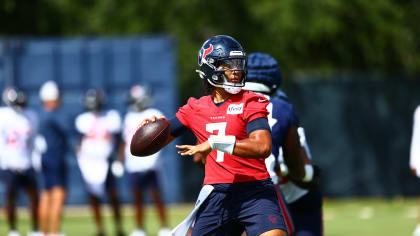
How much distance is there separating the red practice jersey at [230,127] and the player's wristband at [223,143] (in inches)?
9.6

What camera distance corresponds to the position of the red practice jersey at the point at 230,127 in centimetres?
541

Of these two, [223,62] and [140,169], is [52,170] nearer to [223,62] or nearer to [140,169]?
[140,169]

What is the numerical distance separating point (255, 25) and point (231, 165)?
53.7ft

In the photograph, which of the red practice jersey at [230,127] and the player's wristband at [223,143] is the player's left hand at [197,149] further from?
the red practice jersey at [230,127]

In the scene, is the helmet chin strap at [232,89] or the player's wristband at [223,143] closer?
the player's wristband at [223,143]

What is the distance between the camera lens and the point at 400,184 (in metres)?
18.8

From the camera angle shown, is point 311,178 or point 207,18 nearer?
point 311,178

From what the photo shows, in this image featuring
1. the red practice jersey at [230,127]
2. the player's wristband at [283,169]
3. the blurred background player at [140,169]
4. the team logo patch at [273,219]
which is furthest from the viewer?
the blurred background player at [140,169]

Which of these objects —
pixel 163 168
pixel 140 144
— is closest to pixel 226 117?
pixel 140 144

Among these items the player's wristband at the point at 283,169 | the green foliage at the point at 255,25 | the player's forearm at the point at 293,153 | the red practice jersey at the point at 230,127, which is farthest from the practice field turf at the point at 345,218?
the red practice jersey at the point at 230,127

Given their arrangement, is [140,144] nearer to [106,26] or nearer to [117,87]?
[117,87]

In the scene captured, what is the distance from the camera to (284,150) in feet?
19.8

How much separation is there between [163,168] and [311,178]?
11.9m

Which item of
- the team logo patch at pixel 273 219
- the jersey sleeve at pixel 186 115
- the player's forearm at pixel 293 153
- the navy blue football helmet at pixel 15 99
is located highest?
the jersey sleeve at pixel 186 115
